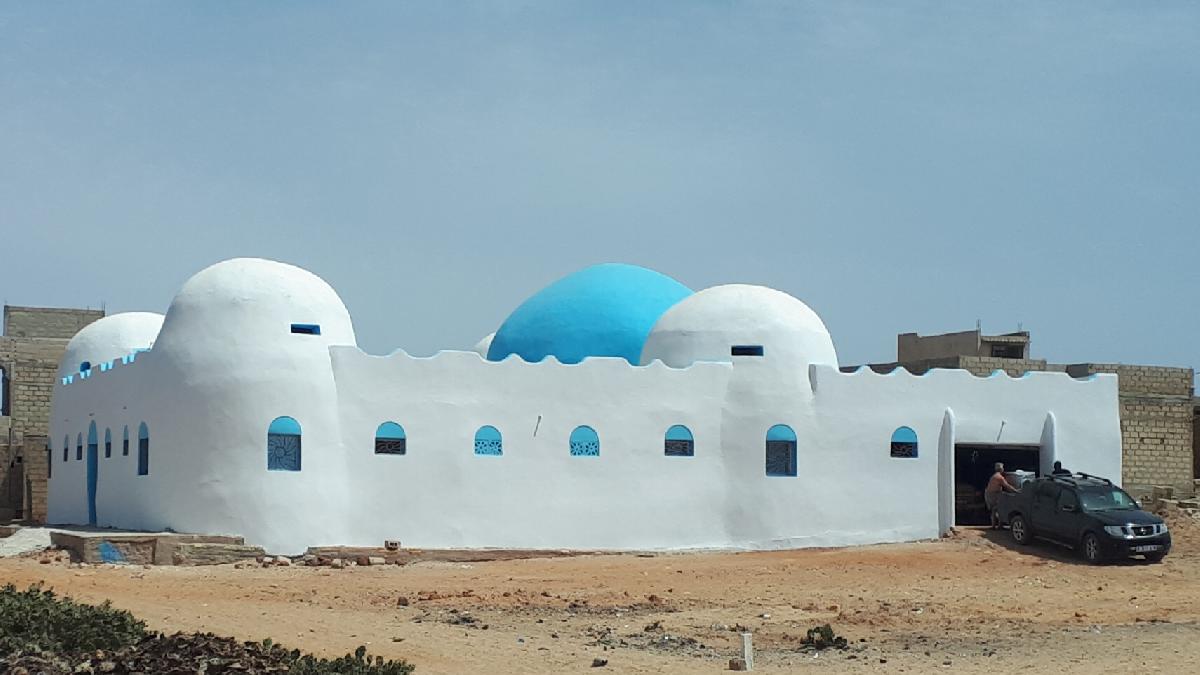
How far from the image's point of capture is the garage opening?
2852 cm

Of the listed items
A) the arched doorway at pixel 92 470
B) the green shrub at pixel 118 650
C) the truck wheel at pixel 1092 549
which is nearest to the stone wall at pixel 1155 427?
the truck wheel at pixel 1092 549

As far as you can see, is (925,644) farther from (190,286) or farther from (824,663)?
(190,286)

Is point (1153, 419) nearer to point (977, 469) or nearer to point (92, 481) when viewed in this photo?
point (977, 469)

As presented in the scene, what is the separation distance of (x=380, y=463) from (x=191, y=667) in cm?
1314

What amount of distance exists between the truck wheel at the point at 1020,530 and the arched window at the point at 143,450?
1395cm

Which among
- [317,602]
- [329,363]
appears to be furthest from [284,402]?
[317,602]

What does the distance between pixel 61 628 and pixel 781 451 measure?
1549cm

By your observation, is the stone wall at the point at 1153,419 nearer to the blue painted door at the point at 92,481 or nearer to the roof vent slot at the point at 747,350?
the roof vent slot at the point at 747,350

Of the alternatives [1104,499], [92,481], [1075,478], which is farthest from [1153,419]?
[92,481]

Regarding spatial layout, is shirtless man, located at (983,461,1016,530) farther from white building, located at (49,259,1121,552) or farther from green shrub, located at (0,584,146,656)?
green shrub, located at (0,584,146,656)

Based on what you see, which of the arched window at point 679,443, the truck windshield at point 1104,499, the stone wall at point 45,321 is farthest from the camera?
the stone wall at point 45,321

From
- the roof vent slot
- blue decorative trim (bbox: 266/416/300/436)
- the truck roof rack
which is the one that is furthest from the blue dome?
the truck roof rack

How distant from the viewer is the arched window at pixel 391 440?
25000 mm

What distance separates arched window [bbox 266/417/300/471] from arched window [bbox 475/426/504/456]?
9.39 feet
